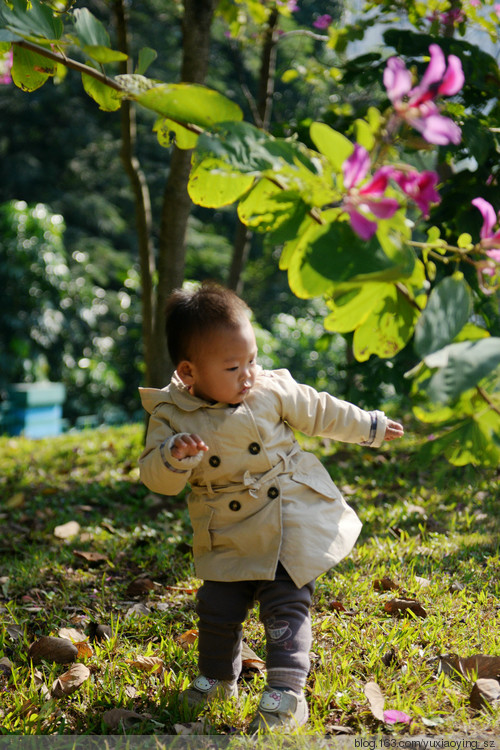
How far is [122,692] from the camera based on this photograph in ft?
6.07

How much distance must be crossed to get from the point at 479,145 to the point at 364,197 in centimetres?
152

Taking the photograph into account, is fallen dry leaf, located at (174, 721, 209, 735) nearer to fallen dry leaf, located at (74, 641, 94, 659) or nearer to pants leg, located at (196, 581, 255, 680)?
pants leg, located at (196, 581, 255, 680)

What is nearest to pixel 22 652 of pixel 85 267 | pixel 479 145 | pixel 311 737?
pixel 311 737

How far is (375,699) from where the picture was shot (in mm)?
1747

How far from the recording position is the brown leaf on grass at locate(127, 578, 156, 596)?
2.57 meters

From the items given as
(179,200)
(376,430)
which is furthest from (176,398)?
(179,200)

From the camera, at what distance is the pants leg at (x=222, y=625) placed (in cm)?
188

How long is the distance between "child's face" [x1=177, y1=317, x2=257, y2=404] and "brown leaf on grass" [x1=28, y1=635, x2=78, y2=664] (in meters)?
0.85

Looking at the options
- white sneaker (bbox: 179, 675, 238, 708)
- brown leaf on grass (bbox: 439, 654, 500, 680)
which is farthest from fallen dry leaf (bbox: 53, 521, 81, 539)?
brown leaf on grass (bbox: 439, 654, 500, 680)

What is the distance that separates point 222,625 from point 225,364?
701 millimetres

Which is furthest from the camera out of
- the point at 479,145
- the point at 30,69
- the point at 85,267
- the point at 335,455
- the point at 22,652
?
the point at 85,267

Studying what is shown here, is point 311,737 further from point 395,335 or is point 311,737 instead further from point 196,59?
point 196,59

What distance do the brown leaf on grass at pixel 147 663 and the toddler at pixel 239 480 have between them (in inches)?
6.1

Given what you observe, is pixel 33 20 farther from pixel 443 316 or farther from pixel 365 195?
pixel 443 316
